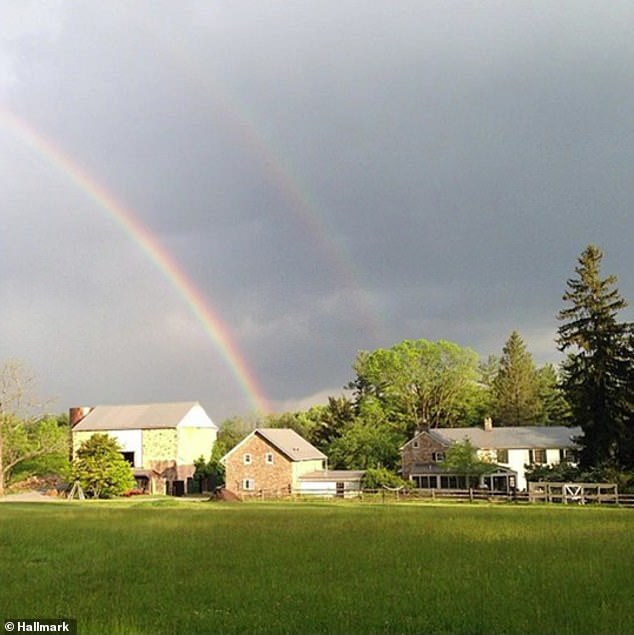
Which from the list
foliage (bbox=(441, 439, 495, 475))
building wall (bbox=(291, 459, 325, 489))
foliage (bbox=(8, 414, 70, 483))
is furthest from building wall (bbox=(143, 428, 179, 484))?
foliage (bbox=(441, 439, 495, 475))

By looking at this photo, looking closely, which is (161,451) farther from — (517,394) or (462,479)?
(517,394)

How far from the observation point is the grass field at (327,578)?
1312 centimetres

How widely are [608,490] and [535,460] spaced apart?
25546 millimetres

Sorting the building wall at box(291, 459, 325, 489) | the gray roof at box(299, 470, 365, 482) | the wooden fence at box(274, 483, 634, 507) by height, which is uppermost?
the building wall at box(291, 459, 325, 489)

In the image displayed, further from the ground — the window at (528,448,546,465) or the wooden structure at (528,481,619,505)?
the window at (528,448,546,465)

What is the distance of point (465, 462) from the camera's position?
68.5 m

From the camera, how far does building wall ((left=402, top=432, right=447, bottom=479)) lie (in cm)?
7675

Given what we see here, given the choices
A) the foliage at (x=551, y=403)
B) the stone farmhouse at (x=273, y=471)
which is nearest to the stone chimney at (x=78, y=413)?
the stone farmhouse at (x=273, y=471)

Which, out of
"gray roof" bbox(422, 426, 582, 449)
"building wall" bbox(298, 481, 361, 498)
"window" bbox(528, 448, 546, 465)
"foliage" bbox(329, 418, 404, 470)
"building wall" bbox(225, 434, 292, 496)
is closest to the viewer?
"building wall" bbox(298, 481, 361, 498)

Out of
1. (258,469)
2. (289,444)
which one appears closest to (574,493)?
(289,444)

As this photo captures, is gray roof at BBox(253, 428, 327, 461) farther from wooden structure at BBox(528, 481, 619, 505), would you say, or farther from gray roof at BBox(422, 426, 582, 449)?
wooden structure at BBox(528, 481, 619, 505)

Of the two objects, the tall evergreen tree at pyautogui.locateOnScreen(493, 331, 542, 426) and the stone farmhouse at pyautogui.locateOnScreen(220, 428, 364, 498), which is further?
the tall evergreen tree at pyautogui.locateOnScreen(493, 331, 542, 426)

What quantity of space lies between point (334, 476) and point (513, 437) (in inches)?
696

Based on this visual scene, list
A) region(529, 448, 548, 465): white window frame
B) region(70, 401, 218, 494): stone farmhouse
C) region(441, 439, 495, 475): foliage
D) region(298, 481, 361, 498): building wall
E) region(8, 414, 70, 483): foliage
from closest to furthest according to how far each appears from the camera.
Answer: region(298, 481, 361, 498): building wall < region(441, 439, 495, 475): foliage < region(529, 448, 548, 465): white window frame < region(8, 414, 70, 483): foliage < region(70, 401, 218, 494): stone farmhouse
